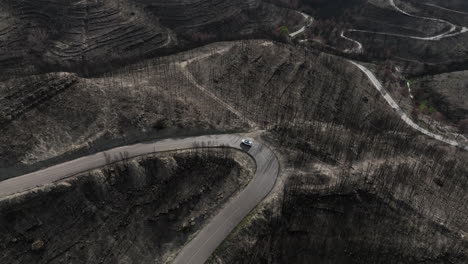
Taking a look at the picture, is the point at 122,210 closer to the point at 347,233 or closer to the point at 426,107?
the point at 347,233

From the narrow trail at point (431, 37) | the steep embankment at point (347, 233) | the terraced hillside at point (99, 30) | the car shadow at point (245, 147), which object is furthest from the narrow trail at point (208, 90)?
the narrow trail at point (431, 37)

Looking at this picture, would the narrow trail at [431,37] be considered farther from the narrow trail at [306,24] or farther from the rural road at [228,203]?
the rural road at [228,203]

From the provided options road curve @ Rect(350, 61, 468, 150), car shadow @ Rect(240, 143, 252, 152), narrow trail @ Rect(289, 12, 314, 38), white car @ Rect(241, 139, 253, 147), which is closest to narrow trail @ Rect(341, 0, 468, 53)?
narrow trail @ Rect(289, 12, 314, 38)

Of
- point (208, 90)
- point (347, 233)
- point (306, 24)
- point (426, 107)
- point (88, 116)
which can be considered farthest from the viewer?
point (306, 24)

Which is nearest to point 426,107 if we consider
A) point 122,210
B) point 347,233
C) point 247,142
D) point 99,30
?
point 347,233

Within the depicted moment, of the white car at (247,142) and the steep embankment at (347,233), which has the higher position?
the white car at (247,142)

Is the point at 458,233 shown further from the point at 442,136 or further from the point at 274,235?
the point at 442,136
